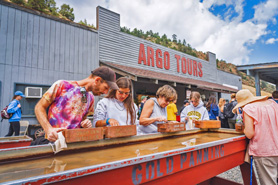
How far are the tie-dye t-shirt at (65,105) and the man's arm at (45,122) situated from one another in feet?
0.24

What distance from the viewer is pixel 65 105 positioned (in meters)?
1.90

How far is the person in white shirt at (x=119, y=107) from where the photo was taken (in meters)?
2.46

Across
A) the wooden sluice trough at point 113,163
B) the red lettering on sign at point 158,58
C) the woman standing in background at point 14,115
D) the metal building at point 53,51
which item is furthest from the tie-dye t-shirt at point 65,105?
the red lettering on sign at point 158,58

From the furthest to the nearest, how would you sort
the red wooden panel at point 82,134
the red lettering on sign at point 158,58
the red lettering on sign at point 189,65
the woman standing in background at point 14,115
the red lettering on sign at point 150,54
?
the red lettering on sign at point 189,65 < the red lettering on sign at point 158,58 < the red lettering on sign at point 150,54 < the woman standing in background at point 14,115 < the red wooden panel at point 82,134

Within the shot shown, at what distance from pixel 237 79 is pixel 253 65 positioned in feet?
44.7

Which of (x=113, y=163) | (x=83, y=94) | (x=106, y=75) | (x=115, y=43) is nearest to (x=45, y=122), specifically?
(x=83, y=94)

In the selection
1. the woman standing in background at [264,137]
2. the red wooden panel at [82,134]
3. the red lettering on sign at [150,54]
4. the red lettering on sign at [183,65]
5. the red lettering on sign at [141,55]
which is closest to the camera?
the red wooden panel at [82,134]

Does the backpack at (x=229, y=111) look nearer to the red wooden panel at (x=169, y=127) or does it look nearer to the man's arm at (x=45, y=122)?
the red wooden panel at (x=169, y=127)

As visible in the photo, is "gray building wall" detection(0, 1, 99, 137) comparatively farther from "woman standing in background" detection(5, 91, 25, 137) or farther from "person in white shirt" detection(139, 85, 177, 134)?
"person in white shirt" detection(139, 85, 177, 134)

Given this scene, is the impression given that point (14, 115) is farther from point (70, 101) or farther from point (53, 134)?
point (53, 134)

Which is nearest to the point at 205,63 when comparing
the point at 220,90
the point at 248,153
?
the point at 220,90

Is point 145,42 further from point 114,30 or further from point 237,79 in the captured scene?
point 237,79

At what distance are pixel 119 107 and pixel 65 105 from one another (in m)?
0.82

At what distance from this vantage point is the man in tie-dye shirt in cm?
180
